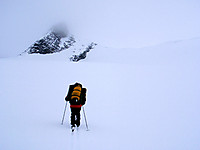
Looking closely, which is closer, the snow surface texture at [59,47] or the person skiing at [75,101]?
the person skiing at [75,101]

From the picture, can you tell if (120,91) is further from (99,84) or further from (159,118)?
(159,118)

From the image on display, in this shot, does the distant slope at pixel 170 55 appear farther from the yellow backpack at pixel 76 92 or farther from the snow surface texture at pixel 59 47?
the snow surface texture at pixel 59 47

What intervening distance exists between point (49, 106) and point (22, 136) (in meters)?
2.49

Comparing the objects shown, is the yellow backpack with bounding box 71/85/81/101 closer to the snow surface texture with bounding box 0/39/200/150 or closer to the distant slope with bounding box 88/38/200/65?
the snow surface texture with bounding box 0/39/200/150

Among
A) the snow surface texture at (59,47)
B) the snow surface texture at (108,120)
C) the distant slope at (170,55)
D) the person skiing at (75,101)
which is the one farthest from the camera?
the snow surface texture at (59,47)

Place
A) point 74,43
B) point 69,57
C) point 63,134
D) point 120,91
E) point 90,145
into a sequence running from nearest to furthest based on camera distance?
point 90,145 → point 63,134 → point 120,91 → point 69,57 → point 74,43

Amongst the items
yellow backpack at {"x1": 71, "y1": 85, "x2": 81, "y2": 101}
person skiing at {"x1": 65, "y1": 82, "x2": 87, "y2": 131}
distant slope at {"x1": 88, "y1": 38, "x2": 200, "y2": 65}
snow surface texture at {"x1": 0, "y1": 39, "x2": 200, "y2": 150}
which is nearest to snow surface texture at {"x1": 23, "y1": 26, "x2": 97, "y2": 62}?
distant slope at {"x1": 88, "y1": 38, "x2": 200, "y2": 65}

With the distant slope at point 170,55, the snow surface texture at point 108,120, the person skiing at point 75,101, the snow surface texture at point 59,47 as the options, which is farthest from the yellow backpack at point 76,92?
the snow surface texture at point 59,47

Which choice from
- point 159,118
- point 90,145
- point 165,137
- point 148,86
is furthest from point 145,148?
point 148,86

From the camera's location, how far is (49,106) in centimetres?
566

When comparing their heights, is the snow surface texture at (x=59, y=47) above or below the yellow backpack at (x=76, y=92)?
above

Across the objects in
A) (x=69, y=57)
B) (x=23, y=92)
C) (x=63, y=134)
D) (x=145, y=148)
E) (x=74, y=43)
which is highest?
(x=74, y=43)

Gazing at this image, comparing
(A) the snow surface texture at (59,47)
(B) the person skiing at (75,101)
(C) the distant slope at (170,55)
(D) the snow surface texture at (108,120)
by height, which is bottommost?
(D) the snow surface texture at (108,120)

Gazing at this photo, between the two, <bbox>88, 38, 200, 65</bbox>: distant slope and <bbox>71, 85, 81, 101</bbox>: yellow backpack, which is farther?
<bbox>88, 38, 200, 65</bbox>: distant slope
